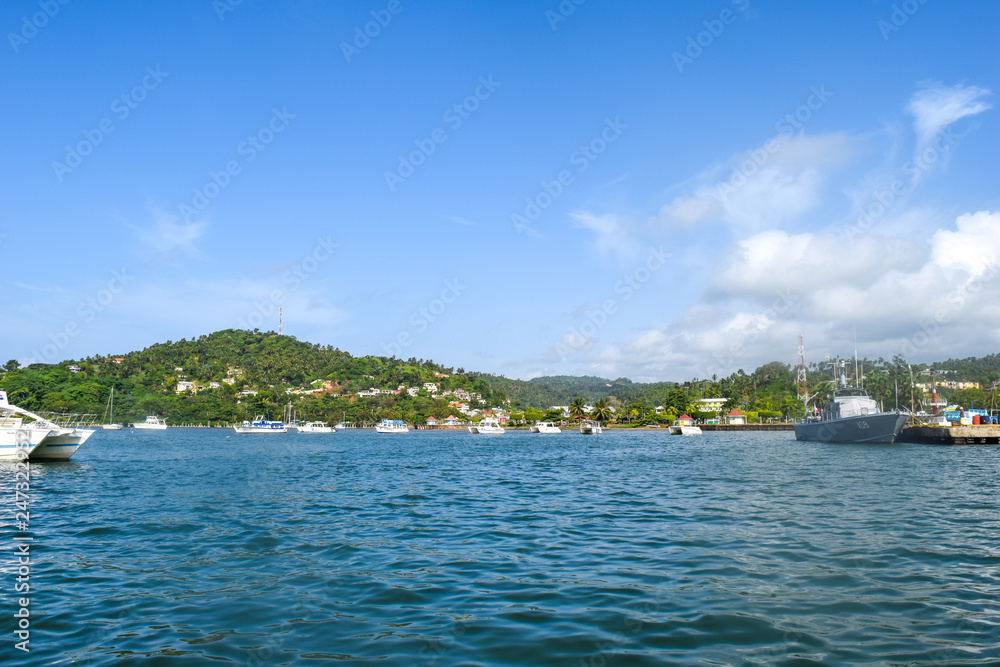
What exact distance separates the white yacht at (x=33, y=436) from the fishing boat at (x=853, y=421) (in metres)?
76.5

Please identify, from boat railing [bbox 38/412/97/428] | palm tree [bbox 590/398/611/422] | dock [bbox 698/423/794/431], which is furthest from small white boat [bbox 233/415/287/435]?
boat railing [bbox 38/412/97/428]

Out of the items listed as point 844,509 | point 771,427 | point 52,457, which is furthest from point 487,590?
point 771,427

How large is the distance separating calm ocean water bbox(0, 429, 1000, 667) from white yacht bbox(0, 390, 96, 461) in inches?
632

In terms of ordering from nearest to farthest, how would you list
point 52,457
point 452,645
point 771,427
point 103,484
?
point 452,645, point 103,484, point 52,457, point 771,427

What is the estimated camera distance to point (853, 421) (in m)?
69.8

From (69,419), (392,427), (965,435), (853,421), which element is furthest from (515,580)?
(392,427)

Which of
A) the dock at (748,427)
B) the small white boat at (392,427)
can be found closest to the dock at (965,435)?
the dock at (748,427)

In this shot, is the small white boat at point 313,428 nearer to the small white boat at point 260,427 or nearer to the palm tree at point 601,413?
the small white boat at point 260,427

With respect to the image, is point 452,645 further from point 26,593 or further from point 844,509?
point 844,509

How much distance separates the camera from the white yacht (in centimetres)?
3409

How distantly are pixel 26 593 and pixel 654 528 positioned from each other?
13.2 m

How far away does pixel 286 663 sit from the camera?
655 cm

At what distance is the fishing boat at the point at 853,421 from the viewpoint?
66.7 m

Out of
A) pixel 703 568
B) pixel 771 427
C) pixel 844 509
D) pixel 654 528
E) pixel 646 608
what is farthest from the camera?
pixel 771 427
